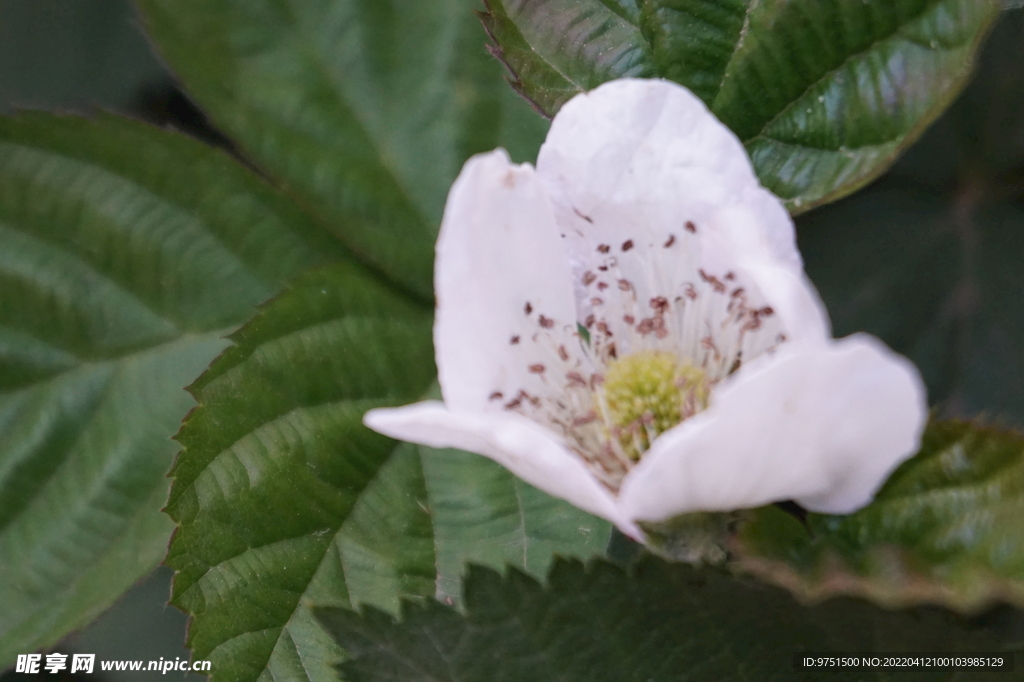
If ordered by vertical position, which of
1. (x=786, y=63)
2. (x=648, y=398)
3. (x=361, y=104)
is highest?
(x=361, y=104)

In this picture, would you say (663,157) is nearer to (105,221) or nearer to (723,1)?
(723,1)

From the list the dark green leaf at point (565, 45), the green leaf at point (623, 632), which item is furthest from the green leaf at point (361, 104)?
the green leaf at point (623, 632)

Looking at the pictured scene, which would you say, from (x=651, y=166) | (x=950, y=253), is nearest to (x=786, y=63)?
(x=651, y=166)

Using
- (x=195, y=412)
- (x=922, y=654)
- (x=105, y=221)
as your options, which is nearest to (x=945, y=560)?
(x=922, y=654)

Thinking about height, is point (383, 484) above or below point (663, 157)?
below

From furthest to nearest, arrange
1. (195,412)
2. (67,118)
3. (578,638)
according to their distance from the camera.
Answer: (67,118) → (195,412) → (578,638)

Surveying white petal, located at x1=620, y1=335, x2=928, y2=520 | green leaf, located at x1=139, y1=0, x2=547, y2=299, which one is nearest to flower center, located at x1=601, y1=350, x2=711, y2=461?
white petal, located at x1=620, y1=335, x2=928, y2=520

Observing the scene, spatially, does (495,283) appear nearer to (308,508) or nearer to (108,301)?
(308,508)
